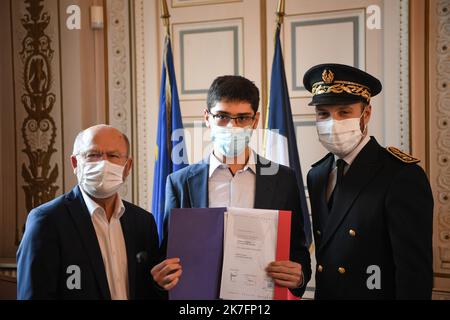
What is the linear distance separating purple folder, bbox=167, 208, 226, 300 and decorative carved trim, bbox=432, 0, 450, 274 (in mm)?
2026

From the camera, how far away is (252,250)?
4.58 feet

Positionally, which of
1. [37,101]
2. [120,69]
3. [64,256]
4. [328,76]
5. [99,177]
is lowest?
[64,256]

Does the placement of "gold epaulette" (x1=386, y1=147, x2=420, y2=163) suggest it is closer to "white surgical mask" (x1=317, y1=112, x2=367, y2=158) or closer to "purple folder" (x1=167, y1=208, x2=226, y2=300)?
"white surgical mask" (x1=317, y1=112, x2=367, y2=158)

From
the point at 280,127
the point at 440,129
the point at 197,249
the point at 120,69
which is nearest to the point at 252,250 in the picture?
the point at 197,249

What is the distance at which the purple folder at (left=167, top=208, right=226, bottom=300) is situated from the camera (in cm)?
140

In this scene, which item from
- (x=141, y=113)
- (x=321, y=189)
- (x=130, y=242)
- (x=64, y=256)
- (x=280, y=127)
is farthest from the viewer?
(x=141, y=113)

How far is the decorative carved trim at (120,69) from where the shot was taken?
11.0 feet

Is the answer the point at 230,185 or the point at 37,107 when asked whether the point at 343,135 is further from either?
the point at 37,107

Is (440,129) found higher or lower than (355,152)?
higher

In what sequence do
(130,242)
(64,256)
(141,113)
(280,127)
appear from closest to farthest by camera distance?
1. (64,256)
2. (130,242)
3. (280,127)
4. (141,113)

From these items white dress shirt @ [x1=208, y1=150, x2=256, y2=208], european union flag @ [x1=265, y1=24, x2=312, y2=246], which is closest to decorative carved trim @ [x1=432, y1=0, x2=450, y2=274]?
european union flag @ [x1=265, y1=24, x2=312, y2=246]

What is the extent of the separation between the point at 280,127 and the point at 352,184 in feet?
4.20

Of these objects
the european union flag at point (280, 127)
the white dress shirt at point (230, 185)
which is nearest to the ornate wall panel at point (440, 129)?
the european union flag at point (280, 127)

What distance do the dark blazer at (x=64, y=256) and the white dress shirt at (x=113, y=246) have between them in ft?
0.07
